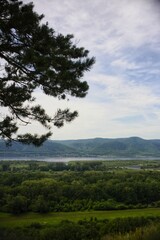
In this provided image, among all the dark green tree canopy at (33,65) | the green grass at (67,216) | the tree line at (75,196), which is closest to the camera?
the dark green tree canopy at (33,65)

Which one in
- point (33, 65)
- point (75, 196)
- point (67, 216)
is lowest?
point (67, 216)

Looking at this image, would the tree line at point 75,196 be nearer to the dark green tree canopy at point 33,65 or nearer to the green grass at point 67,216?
the green grass at point 67,216

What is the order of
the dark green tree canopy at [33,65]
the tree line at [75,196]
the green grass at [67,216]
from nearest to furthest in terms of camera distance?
1. the dark green tree canopy at [33,65]
2. the green grass at [67,216]
3. the tree line at [75,196]

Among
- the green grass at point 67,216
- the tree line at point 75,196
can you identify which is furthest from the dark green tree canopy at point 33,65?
Result: the tree line at point 75,196

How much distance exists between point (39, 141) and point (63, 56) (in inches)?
111

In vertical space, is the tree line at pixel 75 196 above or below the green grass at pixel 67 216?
Answer: above

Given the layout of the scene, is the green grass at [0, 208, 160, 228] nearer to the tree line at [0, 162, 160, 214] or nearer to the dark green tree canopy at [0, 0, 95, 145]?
the tree line at [0, 162, 160, 214]

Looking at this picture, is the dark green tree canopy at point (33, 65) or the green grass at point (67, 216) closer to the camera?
the dark green tree canopy at point (33, 65)

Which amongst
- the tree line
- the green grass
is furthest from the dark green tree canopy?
the tree line

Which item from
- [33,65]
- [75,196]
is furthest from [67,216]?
[33,65]

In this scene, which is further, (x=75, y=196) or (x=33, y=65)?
(x=75, y=196)

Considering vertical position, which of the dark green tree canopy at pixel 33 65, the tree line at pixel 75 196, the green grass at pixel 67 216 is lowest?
the green grass at pixel 67 216

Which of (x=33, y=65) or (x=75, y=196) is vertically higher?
(x=33, y=65)

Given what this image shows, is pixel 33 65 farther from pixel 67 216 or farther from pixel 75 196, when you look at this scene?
pixel 75 196
